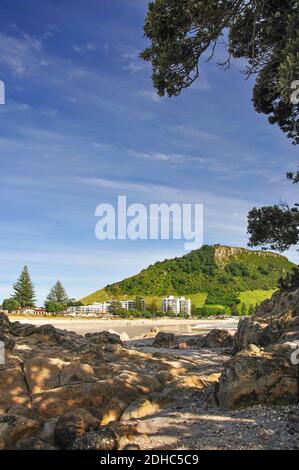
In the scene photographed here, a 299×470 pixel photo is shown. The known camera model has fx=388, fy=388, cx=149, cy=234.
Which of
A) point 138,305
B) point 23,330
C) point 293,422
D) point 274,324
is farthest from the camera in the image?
point 138,305

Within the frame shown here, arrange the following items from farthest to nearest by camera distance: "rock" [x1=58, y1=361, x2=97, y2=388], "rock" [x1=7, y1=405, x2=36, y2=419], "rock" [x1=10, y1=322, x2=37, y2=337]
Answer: "rock" [x1=10, y1=322, x2=37, y2=337] → "rock" [x1=58, y1=361, x2=97, y2=388] → "rock" [x1=7, y1=405, x2=36, y2=419]

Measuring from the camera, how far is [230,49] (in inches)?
477

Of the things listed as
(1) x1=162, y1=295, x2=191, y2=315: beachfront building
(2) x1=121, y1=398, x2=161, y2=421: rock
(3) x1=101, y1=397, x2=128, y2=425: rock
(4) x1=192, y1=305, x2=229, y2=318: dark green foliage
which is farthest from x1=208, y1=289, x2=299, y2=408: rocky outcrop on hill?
(4) x1=192, y1=305, x2=229, y2=318: dark green foliage

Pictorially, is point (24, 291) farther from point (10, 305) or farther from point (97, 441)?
point (97, 441)

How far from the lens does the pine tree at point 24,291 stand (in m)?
97.7

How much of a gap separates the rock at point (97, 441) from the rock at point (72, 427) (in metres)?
0.27

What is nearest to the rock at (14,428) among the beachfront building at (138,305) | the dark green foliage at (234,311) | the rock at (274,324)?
the rock at (274,324)

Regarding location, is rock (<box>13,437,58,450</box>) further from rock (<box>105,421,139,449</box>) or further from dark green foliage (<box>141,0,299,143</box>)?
dark green foliage (<box>141,0,299,143</box>)

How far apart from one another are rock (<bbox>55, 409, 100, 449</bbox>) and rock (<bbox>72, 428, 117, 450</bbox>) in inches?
10.7

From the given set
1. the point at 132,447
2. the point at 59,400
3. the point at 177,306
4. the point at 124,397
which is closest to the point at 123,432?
the point at 132,447

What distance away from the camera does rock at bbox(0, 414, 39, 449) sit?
7.08 meters

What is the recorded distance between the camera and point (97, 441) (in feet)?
20.8

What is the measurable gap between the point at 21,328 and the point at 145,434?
12.9 metres

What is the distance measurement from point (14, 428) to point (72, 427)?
121 centimetres
